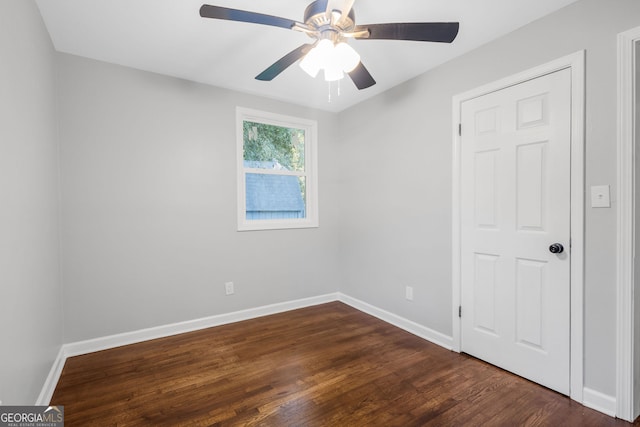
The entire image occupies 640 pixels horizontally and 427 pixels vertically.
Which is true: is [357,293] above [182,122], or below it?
below

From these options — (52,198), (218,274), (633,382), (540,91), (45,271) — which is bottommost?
(633,382)

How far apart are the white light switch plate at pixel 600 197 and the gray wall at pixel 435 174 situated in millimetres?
32

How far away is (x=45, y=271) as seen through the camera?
75.3 inches

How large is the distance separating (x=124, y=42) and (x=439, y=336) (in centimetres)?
353

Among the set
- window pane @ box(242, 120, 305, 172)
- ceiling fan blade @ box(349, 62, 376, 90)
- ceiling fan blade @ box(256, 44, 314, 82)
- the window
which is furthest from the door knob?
window pane @ box(242, 120, 305, 172)

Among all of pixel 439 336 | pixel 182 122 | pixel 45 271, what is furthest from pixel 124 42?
pixel 439 336

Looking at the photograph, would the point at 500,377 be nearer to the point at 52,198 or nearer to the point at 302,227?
the point at 302,227

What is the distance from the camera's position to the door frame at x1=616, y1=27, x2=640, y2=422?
5.25 feet

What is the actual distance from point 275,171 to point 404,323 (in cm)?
218

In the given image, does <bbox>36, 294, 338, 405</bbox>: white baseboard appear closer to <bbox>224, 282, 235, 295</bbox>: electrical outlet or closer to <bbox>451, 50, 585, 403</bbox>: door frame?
<bbox>224, 282, 235, 295</bbox>: electrical outlet

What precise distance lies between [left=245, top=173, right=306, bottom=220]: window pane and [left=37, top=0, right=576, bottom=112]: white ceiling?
1.05 metres

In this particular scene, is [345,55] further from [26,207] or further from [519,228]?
[26,207]

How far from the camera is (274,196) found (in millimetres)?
3514

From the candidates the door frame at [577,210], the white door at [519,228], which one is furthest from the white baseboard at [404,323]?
the door frame at [577,210]
